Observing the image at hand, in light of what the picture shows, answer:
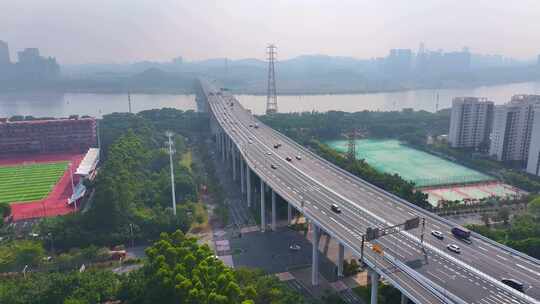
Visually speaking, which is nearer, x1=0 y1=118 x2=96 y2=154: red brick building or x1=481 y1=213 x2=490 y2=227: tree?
x1=481 y1=213 x2=490 y2=227: tree

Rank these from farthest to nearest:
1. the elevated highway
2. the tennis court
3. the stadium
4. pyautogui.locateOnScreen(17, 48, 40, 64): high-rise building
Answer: pyautogui.locateOnScreen(17, 48, 40, 64): high-rise building → the tennis court → the stadium → the elevated highway

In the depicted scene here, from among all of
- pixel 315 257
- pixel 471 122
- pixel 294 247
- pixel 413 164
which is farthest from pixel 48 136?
pixel 471 122

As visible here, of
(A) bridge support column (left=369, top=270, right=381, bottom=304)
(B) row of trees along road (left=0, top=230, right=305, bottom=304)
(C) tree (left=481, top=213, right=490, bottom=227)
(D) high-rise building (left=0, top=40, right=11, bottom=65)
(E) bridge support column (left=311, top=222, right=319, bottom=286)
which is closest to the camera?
(A) bridge support column (left=369, top=270, right=381, bottom=304)

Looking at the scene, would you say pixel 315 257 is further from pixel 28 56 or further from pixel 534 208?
pixel 28 56

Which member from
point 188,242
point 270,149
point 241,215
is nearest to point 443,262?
point 188,242

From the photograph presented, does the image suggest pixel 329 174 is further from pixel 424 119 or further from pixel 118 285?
pixel 424 119

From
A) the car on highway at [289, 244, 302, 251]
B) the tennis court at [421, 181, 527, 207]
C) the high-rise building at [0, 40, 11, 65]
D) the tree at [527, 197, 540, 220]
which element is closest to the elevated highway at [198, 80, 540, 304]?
the car on highway at [289, 244, 302, 251]

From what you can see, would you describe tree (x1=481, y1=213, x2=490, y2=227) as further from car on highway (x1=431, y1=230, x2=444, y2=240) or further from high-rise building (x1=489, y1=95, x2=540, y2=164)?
high-rise building (x1=489, y1=95, x2=540, y2=164)
